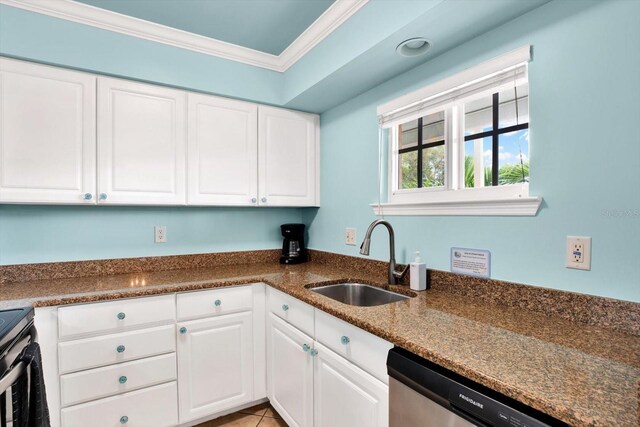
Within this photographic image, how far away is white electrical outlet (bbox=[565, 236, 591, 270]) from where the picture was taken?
1129mm

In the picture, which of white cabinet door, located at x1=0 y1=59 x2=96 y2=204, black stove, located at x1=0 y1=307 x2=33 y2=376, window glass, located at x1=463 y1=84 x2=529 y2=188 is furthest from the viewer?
white cabinet door, located at x1=0 y1=59 x2=96 y2=204

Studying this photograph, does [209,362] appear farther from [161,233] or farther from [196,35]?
[196,35]

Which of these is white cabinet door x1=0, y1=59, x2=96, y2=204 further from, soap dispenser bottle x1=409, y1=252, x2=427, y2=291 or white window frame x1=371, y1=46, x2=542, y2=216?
soap dispenser bottle x1=409, y1=252, x2=427, y2=291

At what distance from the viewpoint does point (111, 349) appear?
5.32ft

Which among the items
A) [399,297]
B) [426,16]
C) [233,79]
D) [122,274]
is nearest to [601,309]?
[399,297]

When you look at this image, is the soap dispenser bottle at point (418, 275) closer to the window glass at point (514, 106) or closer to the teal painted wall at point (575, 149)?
the teal painted wall at point (575, 149)

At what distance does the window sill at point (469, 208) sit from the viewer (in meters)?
1.28

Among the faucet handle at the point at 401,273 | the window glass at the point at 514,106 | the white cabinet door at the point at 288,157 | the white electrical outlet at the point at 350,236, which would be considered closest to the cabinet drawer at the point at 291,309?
the faucet handle at the point at 401,273

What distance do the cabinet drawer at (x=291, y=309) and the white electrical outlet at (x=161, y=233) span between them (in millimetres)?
858

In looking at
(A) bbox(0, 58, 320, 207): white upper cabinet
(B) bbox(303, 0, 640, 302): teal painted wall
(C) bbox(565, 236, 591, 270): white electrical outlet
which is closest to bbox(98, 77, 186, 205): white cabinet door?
(A) bbox(0, 58, 320, 207): white upper cabinet

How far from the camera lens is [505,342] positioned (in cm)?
96

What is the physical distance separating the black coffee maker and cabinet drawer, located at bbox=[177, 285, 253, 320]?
0.60 meters

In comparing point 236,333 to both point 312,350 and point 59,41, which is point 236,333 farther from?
point 59,41

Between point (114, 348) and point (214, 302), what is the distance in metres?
0.51
